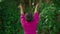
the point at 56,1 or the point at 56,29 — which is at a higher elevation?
the point at 56,1

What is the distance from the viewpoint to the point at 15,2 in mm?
6812

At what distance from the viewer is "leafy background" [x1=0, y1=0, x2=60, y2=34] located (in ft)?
20.8

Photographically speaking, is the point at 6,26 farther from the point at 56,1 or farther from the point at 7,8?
the point at 56,1

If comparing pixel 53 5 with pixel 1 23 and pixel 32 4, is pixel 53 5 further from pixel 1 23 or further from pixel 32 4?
pixel 1 23

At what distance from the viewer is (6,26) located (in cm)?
654

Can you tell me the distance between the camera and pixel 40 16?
6449mm

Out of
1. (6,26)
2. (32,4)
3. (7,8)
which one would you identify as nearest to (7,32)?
(6,26)

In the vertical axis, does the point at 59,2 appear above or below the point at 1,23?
above

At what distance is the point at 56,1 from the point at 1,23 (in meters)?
1.53

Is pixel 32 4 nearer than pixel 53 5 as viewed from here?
No

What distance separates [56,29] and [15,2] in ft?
4.42

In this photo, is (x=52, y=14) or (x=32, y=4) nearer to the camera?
(x=52, y=14)

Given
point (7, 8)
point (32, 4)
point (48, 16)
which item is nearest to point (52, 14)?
point (48, 16)

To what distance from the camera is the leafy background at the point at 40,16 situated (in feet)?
20.8
